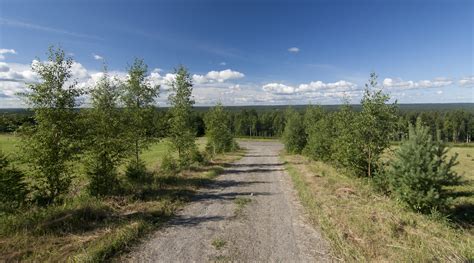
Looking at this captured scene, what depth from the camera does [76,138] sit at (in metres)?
10.5

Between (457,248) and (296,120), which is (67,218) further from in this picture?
(296,120)

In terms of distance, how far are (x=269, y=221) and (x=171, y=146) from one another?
40.1 ft

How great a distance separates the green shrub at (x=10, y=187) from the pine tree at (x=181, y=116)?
35.6ft

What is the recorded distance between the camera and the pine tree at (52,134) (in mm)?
9516

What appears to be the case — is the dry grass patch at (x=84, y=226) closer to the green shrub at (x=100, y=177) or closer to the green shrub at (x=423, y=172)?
the green shrub at (x=100, y=177)

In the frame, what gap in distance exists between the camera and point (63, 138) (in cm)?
1007

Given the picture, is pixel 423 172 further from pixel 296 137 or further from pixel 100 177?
pixel 296 137

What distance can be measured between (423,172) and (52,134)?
13872 millimetres

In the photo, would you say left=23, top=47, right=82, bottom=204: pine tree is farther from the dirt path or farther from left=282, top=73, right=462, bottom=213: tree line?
left=282, top=73, right=462, bottom=213: tree line

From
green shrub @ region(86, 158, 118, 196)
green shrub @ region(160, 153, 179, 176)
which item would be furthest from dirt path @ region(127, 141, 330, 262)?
green shrub @ region(160, 153, 179, 176)

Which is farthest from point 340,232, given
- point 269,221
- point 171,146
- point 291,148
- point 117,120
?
point 291,148

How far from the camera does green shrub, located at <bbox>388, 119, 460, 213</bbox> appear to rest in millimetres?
10172

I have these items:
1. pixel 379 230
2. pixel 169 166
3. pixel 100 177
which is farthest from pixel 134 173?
pixel 379 230

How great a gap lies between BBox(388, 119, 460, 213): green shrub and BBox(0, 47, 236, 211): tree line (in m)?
11.8
